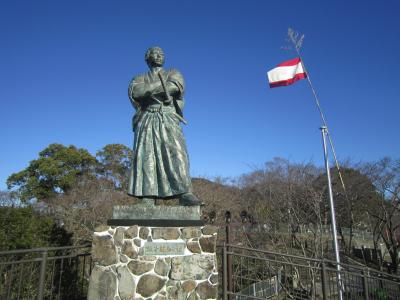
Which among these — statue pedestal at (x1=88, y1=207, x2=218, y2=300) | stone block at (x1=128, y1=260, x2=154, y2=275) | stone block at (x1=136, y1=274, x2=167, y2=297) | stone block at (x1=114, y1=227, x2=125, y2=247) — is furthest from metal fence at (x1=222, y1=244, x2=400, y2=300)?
stone block at (x1=114, y1=227, x2=125, y2=247)

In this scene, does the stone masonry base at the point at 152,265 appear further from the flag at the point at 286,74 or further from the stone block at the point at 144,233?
the flag at the point at 286,74

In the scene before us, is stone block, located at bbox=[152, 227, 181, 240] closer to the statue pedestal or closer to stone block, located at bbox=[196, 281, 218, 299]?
the statue pedestal

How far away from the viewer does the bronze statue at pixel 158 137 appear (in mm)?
5320

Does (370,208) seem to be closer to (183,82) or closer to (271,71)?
(271,71)

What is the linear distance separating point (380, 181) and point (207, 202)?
30.4ft

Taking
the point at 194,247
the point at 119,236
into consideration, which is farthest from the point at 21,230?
the point at 194,247

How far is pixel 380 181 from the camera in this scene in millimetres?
18031

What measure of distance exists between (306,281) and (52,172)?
830 inches

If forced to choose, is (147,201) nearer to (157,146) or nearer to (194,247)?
(157,146)

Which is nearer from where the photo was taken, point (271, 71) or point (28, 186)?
point (271, 71)

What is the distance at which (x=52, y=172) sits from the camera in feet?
86.3

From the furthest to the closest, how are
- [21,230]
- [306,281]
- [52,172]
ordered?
[52,172] → [306,281] → [21,230]

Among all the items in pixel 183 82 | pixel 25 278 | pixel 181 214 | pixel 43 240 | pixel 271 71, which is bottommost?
pixel 25 278

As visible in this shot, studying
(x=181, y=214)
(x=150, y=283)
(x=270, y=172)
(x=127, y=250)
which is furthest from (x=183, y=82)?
(x=270, y=172)
